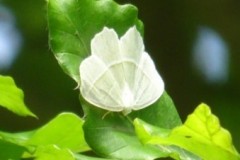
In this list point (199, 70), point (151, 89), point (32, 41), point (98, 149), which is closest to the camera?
point (98, 149)

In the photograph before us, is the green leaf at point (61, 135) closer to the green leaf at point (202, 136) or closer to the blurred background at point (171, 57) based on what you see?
the green leaf at point (202, 136)

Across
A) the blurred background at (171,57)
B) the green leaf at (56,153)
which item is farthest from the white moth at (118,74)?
the blurred background at (171,57)

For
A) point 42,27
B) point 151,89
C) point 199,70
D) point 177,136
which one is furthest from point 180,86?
point 177,136

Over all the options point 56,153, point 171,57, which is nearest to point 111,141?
point 56,153

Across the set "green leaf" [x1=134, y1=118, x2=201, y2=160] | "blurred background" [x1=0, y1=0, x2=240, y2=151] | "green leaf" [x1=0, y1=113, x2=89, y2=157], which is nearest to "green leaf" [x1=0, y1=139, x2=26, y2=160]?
"green leaf" [x1=0, y1=113, x2=89, y2=157]

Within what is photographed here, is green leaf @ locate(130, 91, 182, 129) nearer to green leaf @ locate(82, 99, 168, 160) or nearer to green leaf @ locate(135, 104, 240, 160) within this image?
green leaf @ locate(82, 99, 168, 160)

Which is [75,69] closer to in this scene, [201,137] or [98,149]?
[98,149]

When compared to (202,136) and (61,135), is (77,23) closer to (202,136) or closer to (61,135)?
(61,135)
